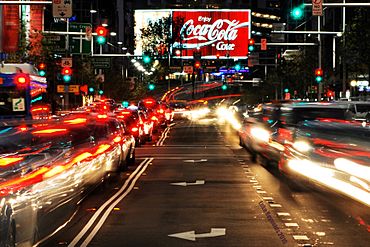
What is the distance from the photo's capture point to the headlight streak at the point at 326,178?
10928 mm

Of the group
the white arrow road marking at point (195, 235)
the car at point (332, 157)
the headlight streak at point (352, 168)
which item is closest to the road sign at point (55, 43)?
the car at point (332, 157)

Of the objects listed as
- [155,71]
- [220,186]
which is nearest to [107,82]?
[155,71]

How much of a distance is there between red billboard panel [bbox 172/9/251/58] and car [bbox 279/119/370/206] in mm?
88949

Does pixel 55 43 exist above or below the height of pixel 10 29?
below

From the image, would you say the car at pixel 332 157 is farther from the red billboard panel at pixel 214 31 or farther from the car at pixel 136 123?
the red billboard panel at pixel 214 31

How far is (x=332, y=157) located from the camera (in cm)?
1216

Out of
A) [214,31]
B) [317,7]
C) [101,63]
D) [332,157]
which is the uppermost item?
[214,31]

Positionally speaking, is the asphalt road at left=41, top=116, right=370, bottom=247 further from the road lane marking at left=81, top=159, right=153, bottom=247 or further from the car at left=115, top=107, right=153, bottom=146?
the car at left=115, top=107, right=153, bottom=146

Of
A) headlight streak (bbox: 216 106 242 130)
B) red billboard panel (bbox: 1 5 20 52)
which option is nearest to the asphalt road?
headlight streak (bbox: 216 106 242 130)

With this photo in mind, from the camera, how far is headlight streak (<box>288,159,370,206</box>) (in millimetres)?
10928

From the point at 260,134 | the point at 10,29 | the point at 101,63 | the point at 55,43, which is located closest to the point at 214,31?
the point at 101,63

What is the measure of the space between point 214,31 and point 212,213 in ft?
308

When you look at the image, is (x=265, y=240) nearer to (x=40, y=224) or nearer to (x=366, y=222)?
(x=366, y=222)

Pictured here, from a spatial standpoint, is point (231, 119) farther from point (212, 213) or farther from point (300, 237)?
point (300, 237)
